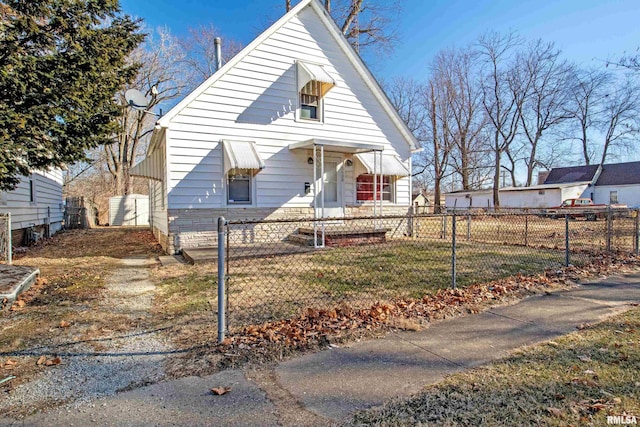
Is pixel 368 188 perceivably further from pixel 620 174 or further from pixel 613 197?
pixel 620 174

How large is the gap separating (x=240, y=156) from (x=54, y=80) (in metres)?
4.11

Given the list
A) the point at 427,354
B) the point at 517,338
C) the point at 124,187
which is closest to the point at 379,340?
the point at 427,354

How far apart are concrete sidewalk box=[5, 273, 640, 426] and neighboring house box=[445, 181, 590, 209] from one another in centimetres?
2702

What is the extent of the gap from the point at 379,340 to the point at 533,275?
4.38 meters

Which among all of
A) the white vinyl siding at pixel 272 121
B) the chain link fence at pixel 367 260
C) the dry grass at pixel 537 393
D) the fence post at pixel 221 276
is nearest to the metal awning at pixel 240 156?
the white vinyl siding at pixel 272 121

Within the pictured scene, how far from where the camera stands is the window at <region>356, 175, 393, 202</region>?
11789mm

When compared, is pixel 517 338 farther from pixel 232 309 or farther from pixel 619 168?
pixel 619 168

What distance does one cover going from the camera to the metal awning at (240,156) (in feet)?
29.7

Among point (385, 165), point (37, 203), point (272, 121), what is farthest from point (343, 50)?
point (37, 203)

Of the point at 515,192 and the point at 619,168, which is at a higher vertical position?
the point at 619,168

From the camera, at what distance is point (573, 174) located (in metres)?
38.0

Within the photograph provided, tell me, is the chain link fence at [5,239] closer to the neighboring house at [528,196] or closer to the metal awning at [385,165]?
the metal awning at [385,165]

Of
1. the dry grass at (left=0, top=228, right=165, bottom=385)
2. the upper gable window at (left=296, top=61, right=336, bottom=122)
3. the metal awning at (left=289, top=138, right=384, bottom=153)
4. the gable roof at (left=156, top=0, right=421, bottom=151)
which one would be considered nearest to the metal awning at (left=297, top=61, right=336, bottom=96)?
the upper gable window at (left=296, top=61, right=336, bottom=122)

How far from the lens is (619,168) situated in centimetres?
3597
